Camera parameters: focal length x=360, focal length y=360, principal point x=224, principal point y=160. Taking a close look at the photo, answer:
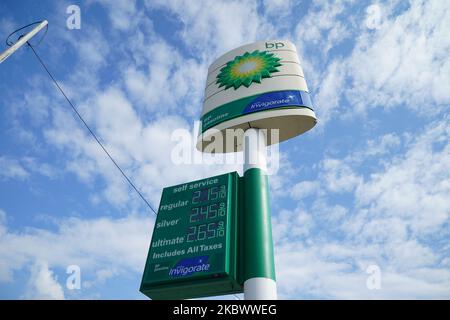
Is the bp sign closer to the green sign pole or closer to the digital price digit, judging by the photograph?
the green sign pole

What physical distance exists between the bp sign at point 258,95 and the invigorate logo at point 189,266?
5183 mm

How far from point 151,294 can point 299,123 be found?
7.25 meters

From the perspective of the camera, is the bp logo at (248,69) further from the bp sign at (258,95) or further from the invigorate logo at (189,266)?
the invigorate logo at (189,266)

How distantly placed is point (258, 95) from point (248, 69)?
5.53 ft

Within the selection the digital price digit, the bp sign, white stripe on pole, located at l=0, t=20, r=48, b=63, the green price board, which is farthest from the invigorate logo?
white stripe on pole, located at l=0, t=20, r=48, b=63

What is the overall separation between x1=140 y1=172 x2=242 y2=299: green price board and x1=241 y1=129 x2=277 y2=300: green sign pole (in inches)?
13.4

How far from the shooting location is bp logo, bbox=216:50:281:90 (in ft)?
43.6

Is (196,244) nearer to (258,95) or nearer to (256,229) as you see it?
(256,229)

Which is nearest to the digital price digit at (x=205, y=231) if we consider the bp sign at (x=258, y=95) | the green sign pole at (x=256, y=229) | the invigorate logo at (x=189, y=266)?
the invigorate logo at (x=189, y=266)

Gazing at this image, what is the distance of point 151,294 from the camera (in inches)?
371

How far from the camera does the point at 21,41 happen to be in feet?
40.8
